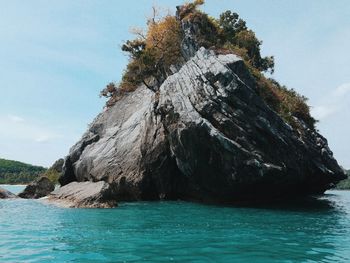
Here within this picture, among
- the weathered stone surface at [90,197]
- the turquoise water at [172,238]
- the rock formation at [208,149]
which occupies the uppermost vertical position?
the rock formation at [208,149]

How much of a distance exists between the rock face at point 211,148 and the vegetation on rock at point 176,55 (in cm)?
325

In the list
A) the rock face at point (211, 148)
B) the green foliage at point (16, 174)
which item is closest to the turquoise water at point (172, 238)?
the rock face at point (211, 148)

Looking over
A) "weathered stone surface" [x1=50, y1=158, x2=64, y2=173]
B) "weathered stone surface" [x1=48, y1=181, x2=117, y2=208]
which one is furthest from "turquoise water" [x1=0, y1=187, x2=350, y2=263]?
"weathered stone surface" [x1=50, y1=158, x2=64, y2=173]

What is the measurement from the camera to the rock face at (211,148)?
98.9 feet

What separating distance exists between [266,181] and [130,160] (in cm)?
1353

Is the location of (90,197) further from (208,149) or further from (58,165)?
(58,165)

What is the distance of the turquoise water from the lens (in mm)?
12453

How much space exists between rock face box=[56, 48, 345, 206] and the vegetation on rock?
3.25m

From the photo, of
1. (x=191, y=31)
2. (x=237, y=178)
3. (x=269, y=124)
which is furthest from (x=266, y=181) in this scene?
(x=191, y=31)

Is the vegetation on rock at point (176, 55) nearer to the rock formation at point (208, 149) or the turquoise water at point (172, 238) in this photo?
the rock formation at point (208, 149)

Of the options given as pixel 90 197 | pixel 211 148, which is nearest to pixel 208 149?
pixel 211 148

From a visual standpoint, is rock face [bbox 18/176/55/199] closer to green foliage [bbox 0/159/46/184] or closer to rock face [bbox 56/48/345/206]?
rock face [bbox 56/48/345/206]

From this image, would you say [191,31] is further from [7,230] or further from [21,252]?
[21,252]

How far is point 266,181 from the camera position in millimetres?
30359
